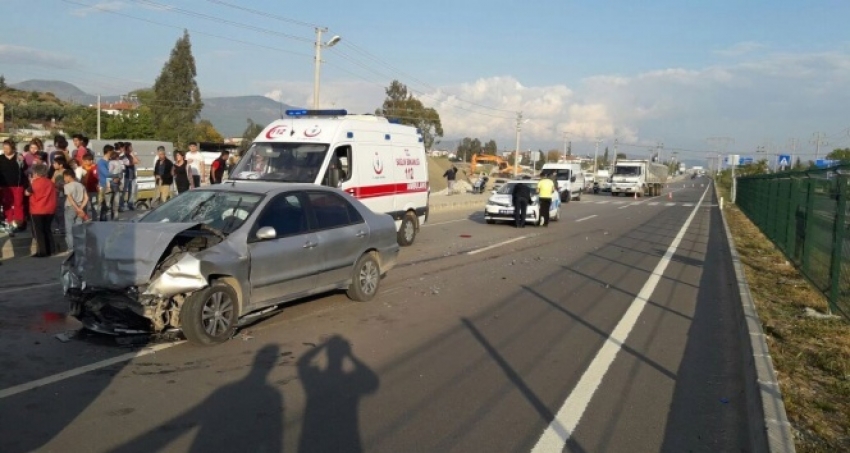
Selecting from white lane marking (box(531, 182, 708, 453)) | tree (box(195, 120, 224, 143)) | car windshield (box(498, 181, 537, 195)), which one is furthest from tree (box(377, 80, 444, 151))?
white lane marking (box(531, 182, 708, 453))

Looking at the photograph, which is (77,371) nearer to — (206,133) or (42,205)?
(42,205)

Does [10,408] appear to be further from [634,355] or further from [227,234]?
[634,355]

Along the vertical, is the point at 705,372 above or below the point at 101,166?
below

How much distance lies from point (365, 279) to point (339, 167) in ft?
14.0

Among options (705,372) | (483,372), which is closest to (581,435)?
(483,372)

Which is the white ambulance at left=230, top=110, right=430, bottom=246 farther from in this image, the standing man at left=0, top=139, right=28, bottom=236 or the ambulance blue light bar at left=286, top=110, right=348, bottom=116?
the standing man at left=0, top=139, right=28, bottom=236

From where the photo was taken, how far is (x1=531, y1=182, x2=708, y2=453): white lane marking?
4953 millimetres

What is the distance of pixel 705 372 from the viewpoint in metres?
6.90

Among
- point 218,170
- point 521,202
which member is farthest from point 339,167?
point 521,202

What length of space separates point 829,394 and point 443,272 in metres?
7.23

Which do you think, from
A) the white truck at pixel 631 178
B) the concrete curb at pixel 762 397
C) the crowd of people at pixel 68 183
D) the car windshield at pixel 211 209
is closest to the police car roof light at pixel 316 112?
the crowd of people at pixel 68 183

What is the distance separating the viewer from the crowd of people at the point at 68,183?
11852 mm

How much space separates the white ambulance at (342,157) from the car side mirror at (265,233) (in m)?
5.06

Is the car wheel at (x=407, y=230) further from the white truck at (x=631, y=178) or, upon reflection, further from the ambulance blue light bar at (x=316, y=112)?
the white truck at (x=631, y=178)
